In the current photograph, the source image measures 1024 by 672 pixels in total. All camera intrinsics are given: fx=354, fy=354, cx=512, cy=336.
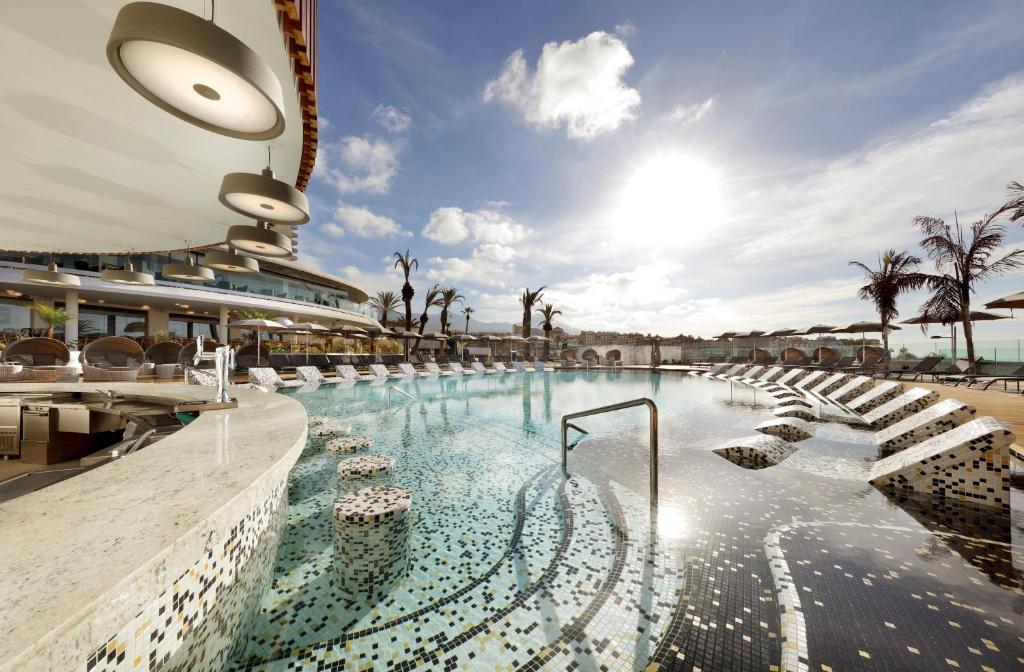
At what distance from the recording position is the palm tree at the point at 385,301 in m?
37.3

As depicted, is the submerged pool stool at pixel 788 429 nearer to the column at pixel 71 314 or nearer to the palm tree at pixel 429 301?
the palm tree at pixel 429 301

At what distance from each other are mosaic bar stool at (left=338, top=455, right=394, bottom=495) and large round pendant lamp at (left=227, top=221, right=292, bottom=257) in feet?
8.75

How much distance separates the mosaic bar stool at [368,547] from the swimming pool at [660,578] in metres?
0.10

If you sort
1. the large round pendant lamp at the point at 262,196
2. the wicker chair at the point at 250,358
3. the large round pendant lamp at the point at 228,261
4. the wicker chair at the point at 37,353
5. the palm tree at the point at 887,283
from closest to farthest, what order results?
1. the large round pendant lamp at the point at 262,196
2. the large round pendant lamp at the point at 228,261
3. the wicker chair at the point at 37,353
4. the palm tree at the point at 887,283
5. the wicker chair at the point at 250,358

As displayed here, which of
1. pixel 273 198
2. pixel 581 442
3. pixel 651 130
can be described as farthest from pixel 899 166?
pixel 273 198

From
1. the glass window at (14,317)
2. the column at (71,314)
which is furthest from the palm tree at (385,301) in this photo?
the glass window at (14,317)

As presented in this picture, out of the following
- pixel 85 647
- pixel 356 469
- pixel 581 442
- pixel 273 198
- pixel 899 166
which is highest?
pixel 899 166

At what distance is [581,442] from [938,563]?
13.3 feet

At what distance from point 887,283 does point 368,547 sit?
20.5 m

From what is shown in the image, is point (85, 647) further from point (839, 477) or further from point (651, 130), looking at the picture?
point (651, 130)

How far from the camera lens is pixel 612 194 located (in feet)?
50.6

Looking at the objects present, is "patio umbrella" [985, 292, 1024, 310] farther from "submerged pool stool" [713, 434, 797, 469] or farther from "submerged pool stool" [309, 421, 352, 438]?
"submerged pool stool" [309, 421, 352, 438]

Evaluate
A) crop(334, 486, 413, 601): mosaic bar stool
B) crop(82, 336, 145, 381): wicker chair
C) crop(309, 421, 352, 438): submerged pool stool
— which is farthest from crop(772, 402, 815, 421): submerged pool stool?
crop(82, 336, 145, 381): wicker chair

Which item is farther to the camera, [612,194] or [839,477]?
[612,194]
